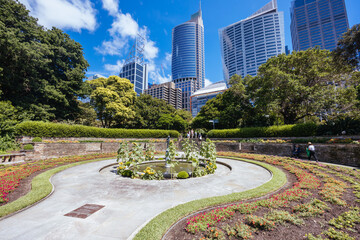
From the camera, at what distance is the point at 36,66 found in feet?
52.3

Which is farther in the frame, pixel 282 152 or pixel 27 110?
pixel 27 110

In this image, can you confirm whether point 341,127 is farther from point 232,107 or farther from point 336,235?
point 336,235

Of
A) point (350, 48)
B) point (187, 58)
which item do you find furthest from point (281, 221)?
point (187, 58)

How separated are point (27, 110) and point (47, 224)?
59.1 ft

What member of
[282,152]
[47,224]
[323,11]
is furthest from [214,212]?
[323,11]

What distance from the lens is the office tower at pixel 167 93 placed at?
126938 millimetres

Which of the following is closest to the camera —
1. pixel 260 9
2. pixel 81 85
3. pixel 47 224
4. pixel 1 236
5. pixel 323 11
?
pixel 1 236

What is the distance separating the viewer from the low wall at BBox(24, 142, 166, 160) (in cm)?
1189

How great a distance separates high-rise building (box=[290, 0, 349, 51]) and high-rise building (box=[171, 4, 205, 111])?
95156mm

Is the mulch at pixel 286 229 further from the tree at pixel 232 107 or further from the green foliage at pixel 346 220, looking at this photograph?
the tree at pixel 232 107

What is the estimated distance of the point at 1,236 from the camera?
8.80 ft

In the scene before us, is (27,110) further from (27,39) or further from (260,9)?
(260,9)

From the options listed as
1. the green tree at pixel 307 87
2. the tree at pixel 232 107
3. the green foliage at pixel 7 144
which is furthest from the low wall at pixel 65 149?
the tree at pixel 232 107

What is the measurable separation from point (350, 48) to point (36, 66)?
29.1 metres
